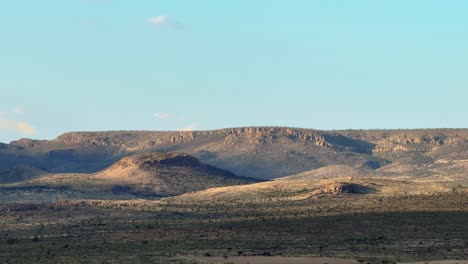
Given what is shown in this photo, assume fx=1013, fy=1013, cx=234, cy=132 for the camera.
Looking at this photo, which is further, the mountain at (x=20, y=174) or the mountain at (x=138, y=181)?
the mountain at (x=20, y=174)

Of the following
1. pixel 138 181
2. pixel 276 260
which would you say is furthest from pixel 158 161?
pixel 276 260

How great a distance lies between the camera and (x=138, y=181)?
156625 mm

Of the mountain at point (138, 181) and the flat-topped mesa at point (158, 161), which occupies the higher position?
the flat-topped mesa at point (158, 161)

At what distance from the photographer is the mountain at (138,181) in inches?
5763

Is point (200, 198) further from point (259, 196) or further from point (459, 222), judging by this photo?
point (459, 222)

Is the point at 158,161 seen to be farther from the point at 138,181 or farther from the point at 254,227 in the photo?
the point at 254,227

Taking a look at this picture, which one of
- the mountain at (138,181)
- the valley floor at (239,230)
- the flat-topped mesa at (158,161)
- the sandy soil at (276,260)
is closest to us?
the sandy soil at (276,260)

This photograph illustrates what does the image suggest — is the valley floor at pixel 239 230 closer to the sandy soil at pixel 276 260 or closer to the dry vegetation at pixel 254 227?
the dry vegetation at pixel 254 227

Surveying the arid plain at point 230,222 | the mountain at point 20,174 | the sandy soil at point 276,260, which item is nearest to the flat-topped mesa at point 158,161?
the arid plain at point 230,222

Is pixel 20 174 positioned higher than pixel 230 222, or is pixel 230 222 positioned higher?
pixel 20 174

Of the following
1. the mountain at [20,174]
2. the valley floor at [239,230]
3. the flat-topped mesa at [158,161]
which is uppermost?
the flat-topped mesa at [158,161]

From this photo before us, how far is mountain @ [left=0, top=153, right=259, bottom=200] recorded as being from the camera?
146 m

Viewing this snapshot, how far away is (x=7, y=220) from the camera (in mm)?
102375

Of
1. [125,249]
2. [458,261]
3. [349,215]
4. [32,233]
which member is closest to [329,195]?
[349,215]
